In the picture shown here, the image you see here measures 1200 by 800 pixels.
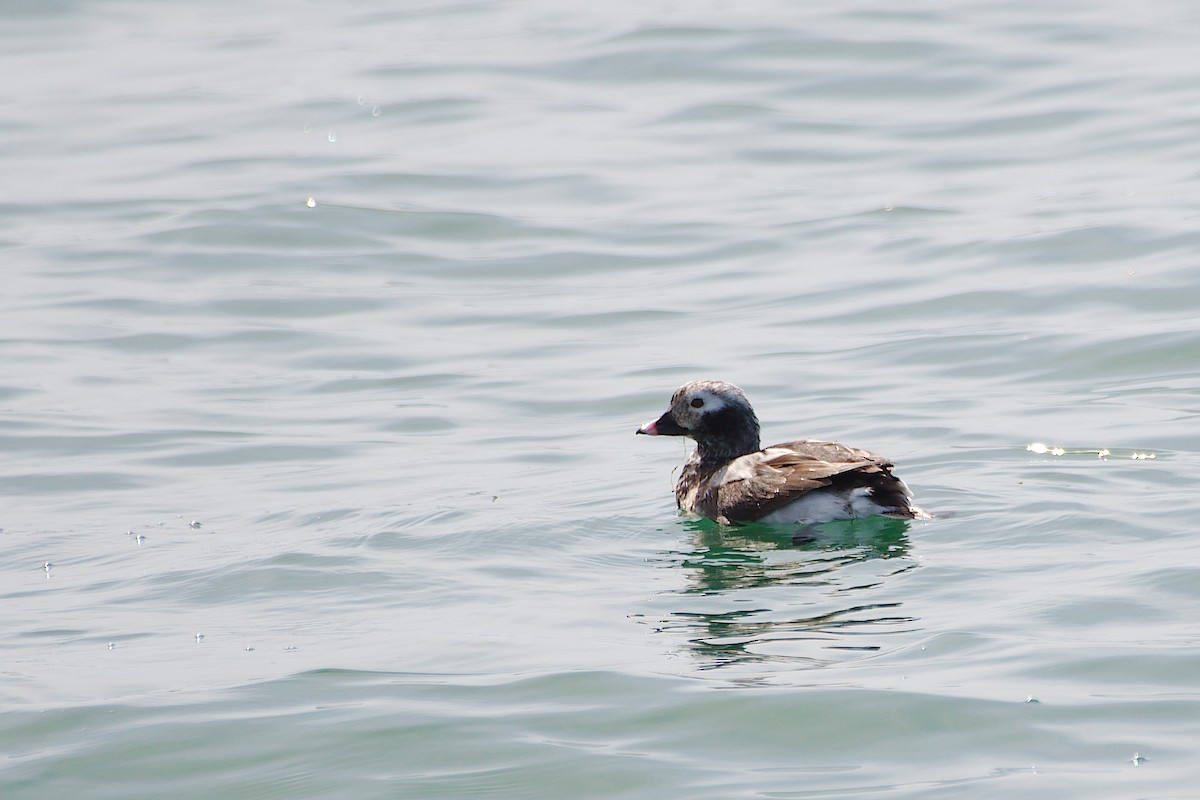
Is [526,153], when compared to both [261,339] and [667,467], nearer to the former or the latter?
[261,339]

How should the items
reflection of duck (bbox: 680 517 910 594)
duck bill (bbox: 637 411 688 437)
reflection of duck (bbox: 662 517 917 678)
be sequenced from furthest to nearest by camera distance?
duck bill (bbox: 637 411 688 437)
reflection of duck (bbox: 680 517 910 594)
reflection of duck (bbox: 662 517 917 678)

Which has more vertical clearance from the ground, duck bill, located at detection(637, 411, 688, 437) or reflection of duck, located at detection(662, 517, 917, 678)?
duck bill, located at detection(637, 411, 688, 437)

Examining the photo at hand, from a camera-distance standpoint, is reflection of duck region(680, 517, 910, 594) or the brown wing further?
the brown wing

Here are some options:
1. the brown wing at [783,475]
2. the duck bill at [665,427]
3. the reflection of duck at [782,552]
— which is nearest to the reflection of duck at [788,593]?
the reflection of duck at [782,552]

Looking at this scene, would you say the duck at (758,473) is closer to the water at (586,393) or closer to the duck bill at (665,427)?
the duck bill at (665,427)

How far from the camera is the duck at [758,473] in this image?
9188 millimetres

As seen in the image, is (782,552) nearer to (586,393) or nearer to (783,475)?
(783,475)

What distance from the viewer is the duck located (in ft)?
30.1

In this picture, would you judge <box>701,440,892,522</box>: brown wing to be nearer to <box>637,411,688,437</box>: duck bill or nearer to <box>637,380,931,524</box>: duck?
<box>637,380,931,524</box>: duck

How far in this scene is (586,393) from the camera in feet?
42.7

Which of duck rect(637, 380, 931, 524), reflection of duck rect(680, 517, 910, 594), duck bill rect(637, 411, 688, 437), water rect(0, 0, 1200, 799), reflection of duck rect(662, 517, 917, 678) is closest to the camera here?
water rect(0, 0, 1200, 799)

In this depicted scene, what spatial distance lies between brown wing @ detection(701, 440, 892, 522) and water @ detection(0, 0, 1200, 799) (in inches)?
8.8

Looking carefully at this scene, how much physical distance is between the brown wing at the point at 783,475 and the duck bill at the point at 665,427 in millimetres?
575

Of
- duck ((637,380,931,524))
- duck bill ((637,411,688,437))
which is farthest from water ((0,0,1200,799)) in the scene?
duck bill ((637,411,688,437))
